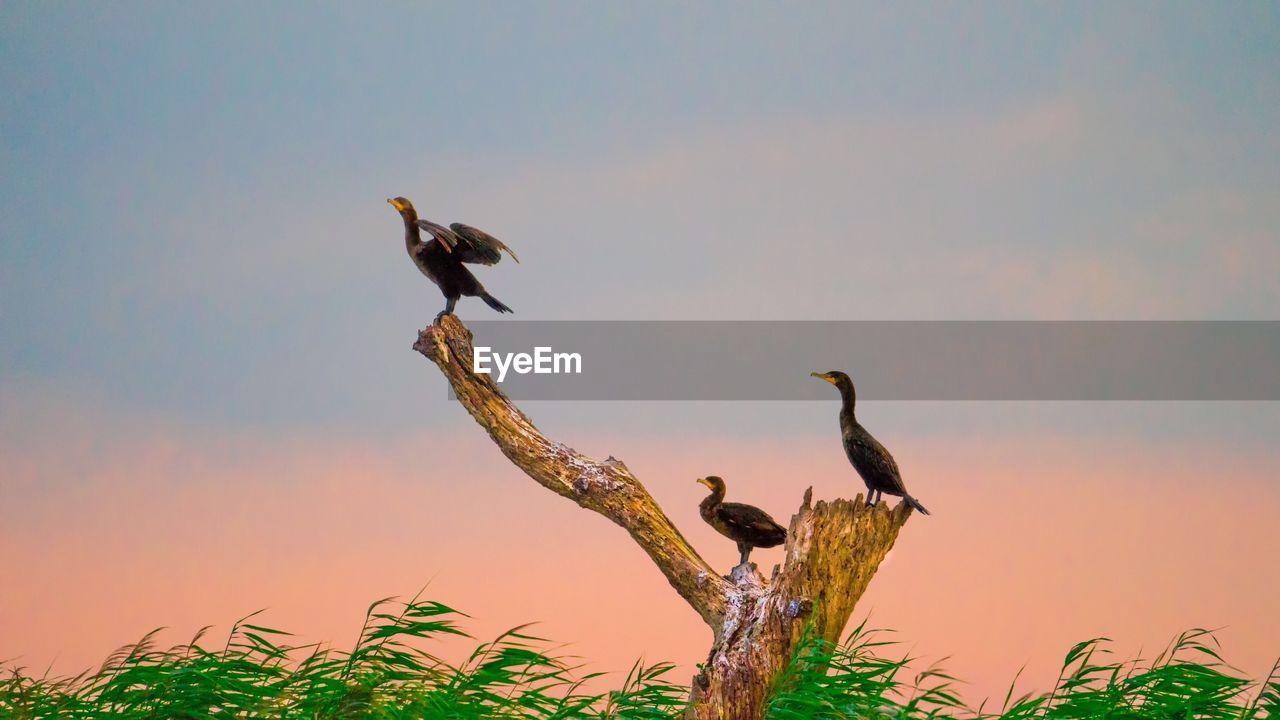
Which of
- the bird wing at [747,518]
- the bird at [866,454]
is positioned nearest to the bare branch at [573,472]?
the bird wing at [747,518]

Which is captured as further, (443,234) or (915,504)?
(443,234)

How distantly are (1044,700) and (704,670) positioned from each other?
1832 mm

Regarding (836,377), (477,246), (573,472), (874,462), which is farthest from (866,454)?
(477,246)

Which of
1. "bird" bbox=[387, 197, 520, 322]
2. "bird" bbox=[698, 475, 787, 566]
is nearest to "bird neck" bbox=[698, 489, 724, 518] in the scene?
"bird" bbox=[698, 475, 787, 566]

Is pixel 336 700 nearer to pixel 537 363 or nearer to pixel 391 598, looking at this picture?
pixel 391 598

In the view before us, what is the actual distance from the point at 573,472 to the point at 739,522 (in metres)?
1.21

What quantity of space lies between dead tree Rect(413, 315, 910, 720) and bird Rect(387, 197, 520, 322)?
0.22 meters

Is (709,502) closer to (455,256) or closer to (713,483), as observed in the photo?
(713,483)

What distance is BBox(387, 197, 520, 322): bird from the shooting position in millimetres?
7594

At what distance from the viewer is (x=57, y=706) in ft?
22.7

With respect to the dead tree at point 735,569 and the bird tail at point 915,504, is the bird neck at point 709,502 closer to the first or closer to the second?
the dead tree at point 735,569

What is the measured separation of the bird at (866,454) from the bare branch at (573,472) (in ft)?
3.73

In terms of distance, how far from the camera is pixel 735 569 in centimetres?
759

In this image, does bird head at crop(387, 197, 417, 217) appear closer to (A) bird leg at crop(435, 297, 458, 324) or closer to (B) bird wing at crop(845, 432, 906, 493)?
(A) bird leg at crop(435, 297, 458, 324)
